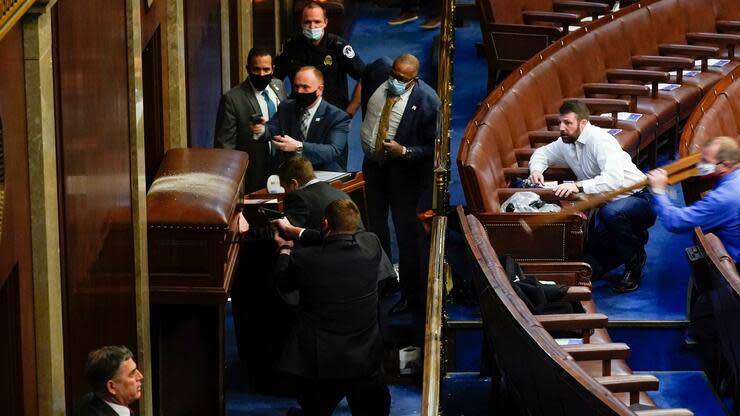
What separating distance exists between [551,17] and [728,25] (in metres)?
1.29

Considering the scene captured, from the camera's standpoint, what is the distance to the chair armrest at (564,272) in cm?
712

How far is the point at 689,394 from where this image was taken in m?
7.08

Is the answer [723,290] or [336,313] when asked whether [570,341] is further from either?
[336,313]

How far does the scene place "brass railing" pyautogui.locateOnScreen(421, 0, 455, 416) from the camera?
475cm

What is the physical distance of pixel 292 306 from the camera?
6.64m

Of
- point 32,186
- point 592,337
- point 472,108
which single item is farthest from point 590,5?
point 32,186

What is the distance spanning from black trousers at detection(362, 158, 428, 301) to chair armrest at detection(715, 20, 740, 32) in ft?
12.0

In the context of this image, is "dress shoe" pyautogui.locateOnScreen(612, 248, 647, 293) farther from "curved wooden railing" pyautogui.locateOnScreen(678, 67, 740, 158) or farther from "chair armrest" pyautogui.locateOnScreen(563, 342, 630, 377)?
"chair armrest" pyautogui.locateOnScreen(563, 342, 630, 377)

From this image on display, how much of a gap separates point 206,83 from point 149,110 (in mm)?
1463

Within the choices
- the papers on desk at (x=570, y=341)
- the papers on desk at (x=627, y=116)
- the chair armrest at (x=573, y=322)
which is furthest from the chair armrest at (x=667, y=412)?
the papers on desk at (x=627, y=116)

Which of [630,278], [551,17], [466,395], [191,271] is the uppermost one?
[551,17]

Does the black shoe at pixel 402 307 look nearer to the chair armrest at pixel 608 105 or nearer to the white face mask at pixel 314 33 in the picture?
the white face mask at pixel 314 33

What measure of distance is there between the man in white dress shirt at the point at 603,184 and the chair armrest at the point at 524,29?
228cm

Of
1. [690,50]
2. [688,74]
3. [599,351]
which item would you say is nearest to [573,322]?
[599,351]
